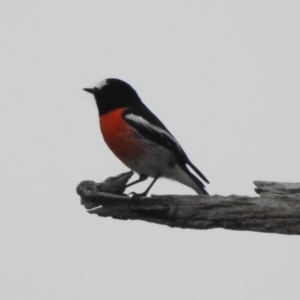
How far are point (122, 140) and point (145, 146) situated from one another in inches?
10.0

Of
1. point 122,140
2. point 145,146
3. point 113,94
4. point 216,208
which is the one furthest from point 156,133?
point 216,208

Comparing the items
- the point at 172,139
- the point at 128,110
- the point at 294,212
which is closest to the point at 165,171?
the point at 172,139

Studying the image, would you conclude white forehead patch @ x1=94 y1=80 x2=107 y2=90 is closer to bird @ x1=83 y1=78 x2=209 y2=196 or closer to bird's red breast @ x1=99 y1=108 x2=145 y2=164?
bird @ x1=83 y1=78 x2=209 y2=196

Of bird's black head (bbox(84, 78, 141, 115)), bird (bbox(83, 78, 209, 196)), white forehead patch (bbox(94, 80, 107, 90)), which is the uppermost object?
white forehead patch (bbox(94, 80, 107, 90))

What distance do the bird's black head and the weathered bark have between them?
1.43 meters

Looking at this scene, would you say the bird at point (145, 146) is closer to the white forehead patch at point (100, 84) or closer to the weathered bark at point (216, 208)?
the white forehead patch at point (100, 84)

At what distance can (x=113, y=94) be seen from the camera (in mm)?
7480

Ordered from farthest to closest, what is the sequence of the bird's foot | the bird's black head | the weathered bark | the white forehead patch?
the white forehead patch
the bird's black head
the bird's foot
the weathered bark

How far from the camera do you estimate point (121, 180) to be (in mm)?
6371

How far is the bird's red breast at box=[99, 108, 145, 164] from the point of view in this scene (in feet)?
22.6

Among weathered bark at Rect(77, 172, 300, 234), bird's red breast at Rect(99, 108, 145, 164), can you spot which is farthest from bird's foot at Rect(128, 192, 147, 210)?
bird's red breast at Rect(99, 108, 145, 164)

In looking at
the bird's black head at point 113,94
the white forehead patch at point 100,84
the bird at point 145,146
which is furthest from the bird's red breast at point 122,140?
the white forehead patch at point 100,84

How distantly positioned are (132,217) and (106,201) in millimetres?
308

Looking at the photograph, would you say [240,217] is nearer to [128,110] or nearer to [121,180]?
[121,180]
